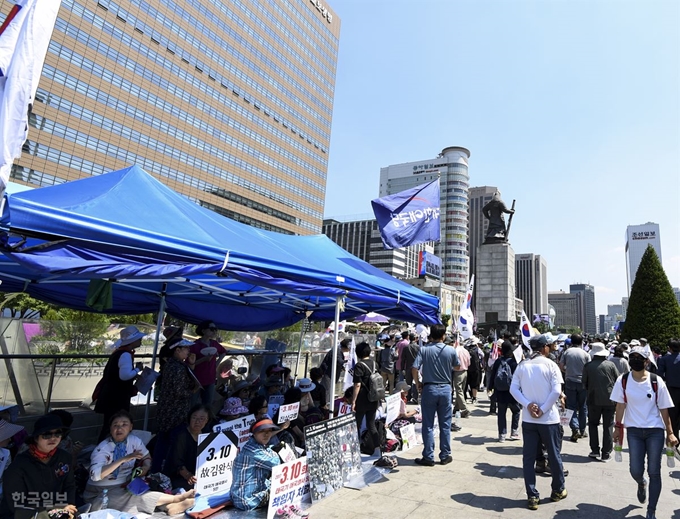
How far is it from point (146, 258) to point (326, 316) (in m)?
7.77

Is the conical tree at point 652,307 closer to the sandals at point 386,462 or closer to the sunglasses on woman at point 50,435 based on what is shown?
the sandals at point 386,462

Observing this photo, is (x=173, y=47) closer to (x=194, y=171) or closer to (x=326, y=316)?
(x=194, y=171)

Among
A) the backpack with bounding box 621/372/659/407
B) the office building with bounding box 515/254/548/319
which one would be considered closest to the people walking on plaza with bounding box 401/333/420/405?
the backpack with bounding box 621/372/659/407

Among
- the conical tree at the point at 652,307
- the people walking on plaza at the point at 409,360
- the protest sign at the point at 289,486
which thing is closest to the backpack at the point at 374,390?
the protest sign at the point at 289,486

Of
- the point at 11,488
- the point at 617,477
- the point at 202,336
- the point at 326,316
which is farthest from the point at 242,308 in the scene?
the point at 617,477

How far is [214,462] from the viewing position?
15.4 ft

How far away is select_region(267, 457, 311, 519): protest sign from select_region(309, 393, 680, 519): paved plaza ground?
0.23 metres

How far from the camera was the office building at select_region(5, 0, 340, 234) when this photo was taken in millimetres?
48375

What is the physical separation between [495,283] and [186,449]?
86.9 ft

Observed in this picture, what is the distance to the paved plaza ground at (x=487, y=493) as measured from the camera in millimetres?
4775

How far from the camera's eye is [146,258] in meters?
4.39

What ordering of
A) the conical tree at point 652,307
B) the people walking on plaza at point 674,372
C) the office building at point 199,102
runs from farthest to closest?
the office building at point 199,102 → the conical tree at point 652,307 → the people walking on plaza at point 674,372

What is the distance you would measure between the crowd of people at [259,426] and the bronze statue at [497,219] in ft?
72.4

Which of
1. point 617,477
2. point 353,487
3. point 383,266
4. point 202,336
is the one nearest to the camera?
point 353,487
